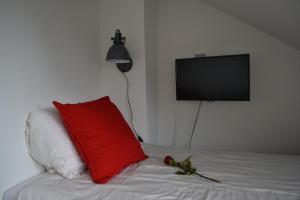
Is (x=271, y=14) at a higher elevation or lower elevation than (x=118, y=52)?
higher

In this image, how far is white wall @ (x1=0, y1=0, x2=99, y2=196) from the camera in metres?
1.17

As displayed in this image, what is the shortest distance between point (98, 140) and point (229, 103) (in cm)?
140

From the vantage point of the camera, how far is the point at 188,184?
113cm

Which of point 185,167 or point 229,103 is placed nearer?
point 185,167

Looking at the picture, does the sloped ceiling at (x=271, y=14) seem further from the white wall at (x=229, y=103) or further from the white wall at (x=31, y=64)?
the white wall at (x=31, y=64)

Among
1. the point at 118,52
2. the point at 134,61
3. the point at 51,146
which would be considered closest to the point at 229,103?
the point at 134,61

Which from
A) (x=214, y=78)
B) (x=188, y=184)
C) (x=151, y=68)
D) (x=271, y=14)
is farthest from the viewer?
(x=151, y=68)

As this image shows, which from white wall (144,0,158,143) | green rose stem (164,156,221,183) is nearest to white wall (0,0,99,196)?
white wall (144,0,158,143)

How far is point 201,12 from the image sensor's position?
7.25ft

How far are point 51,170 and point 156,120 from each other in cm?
129

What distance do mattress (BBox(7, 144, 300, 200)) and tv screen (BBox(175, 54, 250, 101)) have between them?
685 millimetres

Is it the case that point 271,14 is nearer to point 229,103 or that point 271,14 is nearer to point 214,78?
point 214,78

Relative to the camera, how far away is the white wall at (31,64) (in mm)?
1172

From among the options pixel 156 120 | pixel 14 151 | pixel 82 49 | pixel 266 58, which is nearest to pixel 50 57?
pixel 82 49
